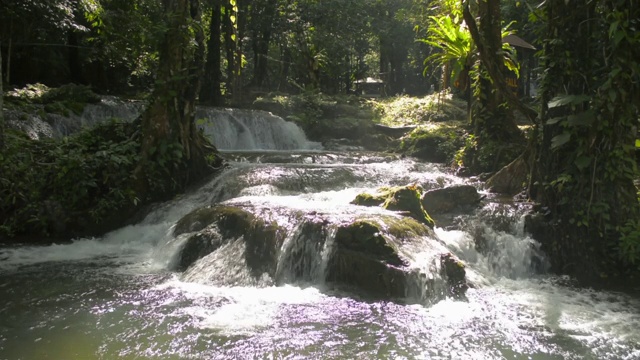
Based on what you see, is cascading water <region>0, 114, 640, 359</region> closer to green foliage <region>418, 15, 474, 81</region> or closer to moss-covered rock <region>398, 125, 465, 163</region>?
moss-covered rock <region>398, 125, 465, 163</region>

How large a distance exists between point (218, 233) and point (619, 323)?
204 inches

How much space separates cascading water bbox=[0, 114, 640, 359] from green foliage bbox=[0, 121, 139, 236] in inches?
22.3

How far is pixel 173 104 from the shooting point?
33.3 feet

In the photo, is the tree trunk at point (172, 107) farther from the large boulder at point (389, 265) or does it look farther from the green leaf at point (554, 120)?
the green leaf at point (554, 120)

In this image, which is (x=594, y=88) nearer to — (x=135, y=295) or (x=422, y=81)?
(x=135, y=295)

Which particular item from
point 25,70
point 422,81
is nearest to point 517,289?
point 25,70

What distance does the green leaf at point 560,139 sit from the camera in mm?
6898

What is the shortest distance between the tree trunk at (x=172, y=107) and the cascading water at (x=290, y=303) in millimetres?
1376

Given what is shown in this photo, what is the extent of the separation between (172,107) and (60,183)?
2.53 m

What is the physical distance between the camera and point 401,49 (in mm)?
30359

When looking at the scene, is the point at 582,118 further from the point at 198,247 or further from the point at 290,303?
the point at 198,247

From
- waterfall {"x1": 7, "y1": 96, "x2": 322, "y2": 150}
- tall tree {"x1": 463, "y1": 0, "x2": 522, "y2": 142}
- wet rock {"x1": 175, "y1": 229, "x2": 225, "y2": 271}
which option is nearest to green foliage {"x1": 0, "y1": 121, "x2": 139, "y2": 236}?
wet rock {"x1": 175, "y1": 229, "x2": 225, "y2": 271}

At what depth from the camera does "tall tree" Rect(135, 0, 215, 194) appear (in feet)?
32.6

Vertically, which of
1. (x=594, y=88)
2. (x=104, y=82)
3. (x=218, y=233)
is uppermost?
(x=104, y=82)
